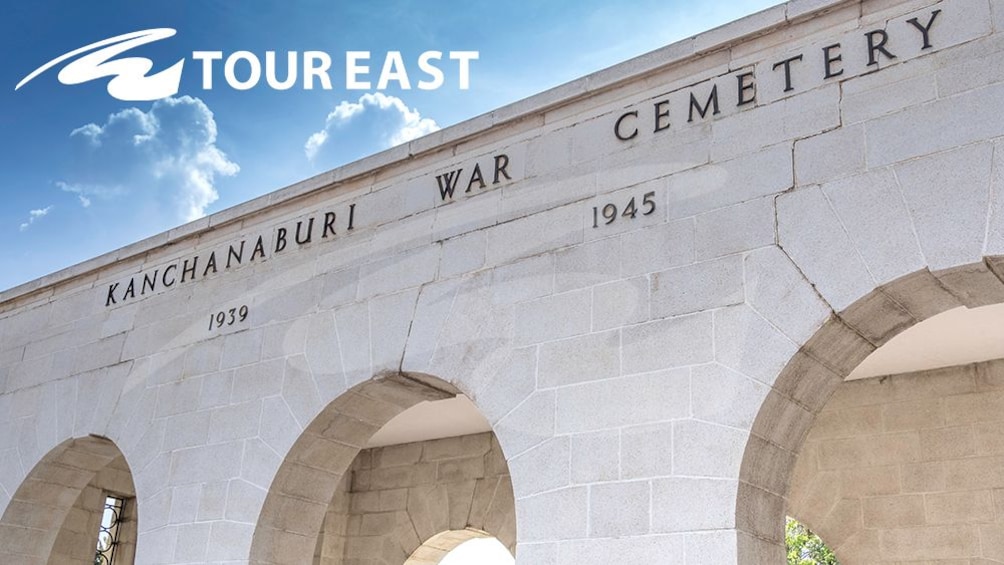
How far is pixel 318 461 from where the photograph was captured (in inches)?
318

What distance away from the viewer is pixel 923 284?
5602mm

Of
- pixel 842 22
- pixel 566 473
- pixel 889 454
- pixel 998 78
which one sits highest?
pixel 842 22

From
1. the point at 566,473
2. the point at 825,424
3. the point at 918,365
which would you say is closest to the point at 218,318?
the point at 566,473

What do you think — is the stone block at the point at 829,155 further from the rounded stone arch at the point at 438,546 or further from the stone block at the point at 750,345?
the rounded stone arch at the point at 438,546

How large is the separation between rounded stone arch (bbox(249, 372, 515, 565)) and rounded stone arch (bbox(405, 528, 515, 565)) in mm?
3556

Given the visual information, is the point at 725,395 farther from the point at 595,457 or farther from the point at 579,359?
the point at 579,359

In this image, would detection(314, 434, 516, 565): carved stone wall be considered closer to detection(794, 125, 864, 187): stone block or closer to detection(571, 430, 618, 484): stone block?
detection(571, 430, 618, 484): stone block

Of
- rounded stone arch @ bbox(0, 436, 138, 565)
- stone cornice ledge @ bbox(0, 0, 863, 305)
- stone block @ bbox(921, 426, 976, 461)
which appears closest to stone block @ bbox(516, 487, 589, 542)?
stone cornice ledge @ bbox(0, 0, 863, 305)

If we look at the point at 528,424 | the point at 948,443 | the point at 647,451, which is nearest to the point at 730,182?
the point at 647,451

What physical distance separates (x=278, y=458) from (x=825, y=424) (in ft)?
14.4

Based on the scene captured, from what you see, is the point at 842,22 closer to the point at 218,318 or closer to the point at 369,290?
the point at 369,290

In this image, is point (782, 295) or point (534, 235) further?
point (534, 235)

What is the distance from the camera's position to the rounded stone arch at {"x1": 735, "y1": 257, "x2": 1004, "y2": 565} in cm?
562

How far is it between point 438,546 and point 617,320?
239 inches
